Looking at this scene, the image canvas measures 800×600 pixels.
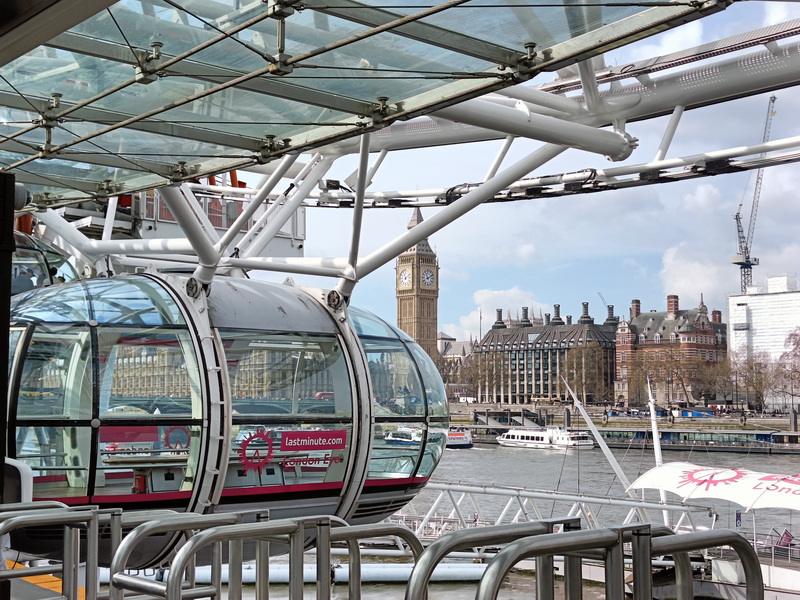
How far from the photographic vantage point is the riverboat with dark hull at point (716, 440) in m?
71.6

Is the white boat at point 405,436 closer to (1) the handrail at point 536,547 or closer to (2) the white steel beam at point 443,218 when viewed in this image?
(2) the white steel beam at point 443,218

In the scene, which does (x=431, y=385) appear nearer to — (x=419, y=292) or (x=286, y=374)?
(x=286, y=374)

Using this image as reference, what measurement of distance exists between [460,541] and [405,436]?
A: 603 centimetres

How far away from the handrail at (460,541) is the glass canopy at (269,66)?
242 centimetres

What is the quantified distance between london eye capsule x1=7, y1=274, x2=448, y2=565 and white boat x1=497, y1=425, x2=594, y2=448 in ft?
220

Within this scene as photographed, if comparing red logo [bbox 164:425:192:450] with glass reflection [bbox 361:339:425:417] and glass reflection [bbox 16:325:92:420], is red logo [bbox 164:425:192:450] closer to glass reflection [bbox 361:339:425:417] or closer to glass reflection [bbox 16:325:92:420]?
glass reflection [bbox 16:325:92:420]

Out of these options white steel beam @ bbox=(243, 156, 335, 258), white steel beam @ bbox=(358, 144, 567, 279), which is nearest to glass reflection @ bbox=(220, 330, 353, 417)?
white steel beam @ bbox=(358, 144, 567, 279)

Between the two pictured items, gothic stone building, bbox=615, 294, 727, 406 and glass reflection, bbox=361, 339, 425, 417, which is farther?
gothic stone building, bbox=615, 294, 727, 406

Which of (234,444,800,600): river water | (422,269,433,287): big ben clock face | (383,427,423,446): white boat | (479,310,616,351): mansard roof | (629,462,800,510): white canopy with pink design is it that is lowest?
(234,444,800,600): river water

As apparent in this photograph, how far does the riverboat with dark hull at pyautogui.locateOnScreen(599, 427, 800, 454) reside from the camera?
71.6 meters

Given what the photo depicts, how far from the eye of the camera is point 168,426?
7.45 m

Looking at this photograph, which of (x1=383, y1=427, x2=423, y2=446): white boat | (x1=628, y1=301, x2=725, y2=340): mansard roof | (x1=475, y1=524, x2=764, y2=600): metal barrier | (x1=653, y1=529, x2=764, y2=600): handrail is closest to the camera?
(x1=475, y1=524, x2=764, y2=600): metal barrier

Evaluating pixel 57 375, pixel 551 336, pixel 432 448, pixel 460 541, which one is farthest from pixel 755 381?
pixel 460 541

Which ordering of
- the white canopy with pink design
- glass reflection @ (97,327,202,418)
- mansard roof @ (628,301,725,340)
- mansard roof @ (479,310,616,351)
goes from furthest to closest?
mansard roof @ (479,310,616,351), mansard roof @ (628,301,725,340), the white canopy with pink design, glass reflection @ (97,327,202,418)
